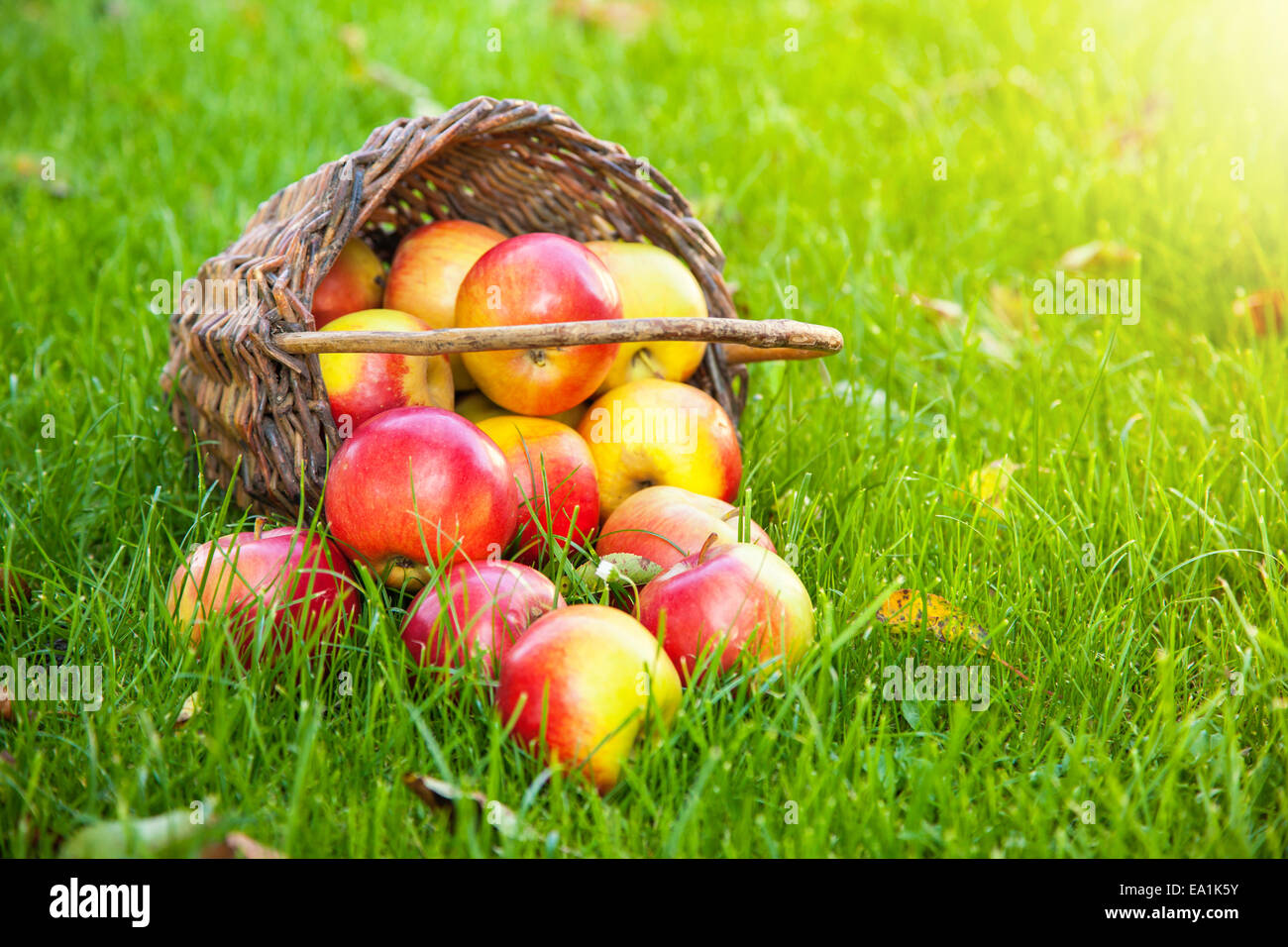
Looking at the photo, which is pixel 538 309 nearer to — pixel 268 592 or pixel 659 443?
pixel 659 443

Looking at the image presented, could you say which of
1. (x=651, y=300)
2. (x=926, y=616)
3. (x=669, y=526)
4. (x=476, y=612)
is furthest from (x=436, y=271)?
(x=926, y=616)

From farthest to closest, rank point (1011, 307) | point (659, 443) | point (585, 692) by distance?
point (1011, 307)
point (659, 443)
point (585, 692)

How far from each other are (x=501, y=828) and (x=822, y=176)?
9.07 feet

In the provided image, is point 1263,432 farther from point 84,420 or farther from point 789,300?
point 84,420

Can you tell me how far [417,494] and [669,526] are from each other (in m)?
0.40

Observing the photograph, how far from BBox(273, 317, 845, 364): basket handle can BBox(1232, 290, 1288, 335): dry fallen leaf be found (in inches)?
61.9

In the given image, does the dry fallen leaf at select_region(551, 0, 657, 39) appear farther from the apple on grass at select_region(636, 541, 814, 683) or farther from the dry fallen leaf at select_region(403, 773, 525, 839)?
the dry fallen leaf at select_region(403, 773, 525, 839)

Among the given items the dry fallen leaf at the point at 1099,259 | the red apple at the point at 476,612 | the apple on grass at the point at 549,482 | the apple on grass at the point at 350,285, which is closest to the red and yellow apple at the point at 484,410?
the apple on grass at the point at 549,482

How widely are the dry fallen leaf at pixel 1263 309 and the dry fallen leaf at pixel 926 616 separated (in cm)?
153

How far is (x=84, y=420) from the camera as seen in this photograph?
2238 millimetres

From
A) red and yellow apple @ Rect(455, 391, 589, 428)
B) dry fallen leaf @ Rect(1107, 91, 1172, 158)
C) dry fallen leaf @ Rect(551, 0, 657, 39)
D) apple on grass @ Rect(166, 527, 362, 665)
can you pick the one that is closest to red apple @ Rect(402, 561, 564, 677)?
apple on grass @ Rect(166, 527, 362, 665)

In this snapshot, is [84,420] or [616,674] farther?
[84,420]

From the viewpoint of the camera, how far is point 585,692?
134 centimetres
